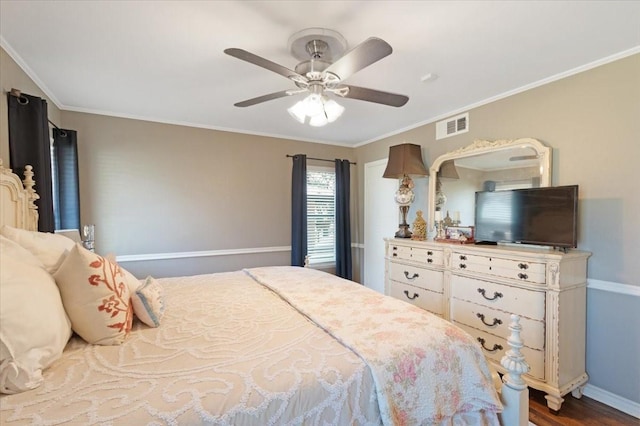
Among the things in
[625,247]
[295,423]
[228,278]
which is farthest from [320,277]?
[625,247]

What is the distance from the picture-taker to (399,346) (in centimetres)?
119

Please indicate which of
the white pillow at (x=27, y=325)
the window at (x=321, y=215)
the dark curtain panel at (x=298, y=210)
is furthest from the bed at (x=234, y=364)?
the window at (x=321, y=215)

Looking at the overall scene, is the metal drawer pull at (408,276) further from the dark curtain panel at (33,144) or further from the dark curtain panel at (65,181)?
the dark curtain panel at (65,181)

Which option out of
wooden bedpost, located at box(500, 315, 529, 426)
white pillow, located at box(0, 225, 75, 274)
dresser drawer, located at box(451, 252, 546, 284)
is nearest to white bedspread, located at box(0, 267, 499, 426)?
wooden bedpost, located at box(500, 315, 529, 426)

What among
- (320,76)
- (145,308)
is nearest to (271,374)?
(145,308)

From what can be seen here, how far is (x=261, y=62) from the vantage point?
59.9 inches

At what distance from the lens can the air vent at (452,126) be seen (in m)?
3.08

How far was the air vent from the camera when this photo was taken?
3085mm

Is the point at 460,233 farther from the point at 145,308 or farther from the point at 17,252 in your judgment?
the point at 17,252

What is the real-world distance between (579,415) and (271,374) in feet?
7.60

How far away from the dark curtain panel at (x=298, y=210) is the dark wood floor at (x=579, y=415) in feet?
9.33

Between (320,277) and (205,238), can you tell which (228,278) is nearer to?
(320,277)

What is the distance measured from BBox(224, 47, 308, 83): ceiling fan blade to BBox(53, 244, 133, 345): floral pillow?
1.13 meters

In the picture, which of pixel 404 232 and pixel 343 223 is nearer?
pixel 404 232
